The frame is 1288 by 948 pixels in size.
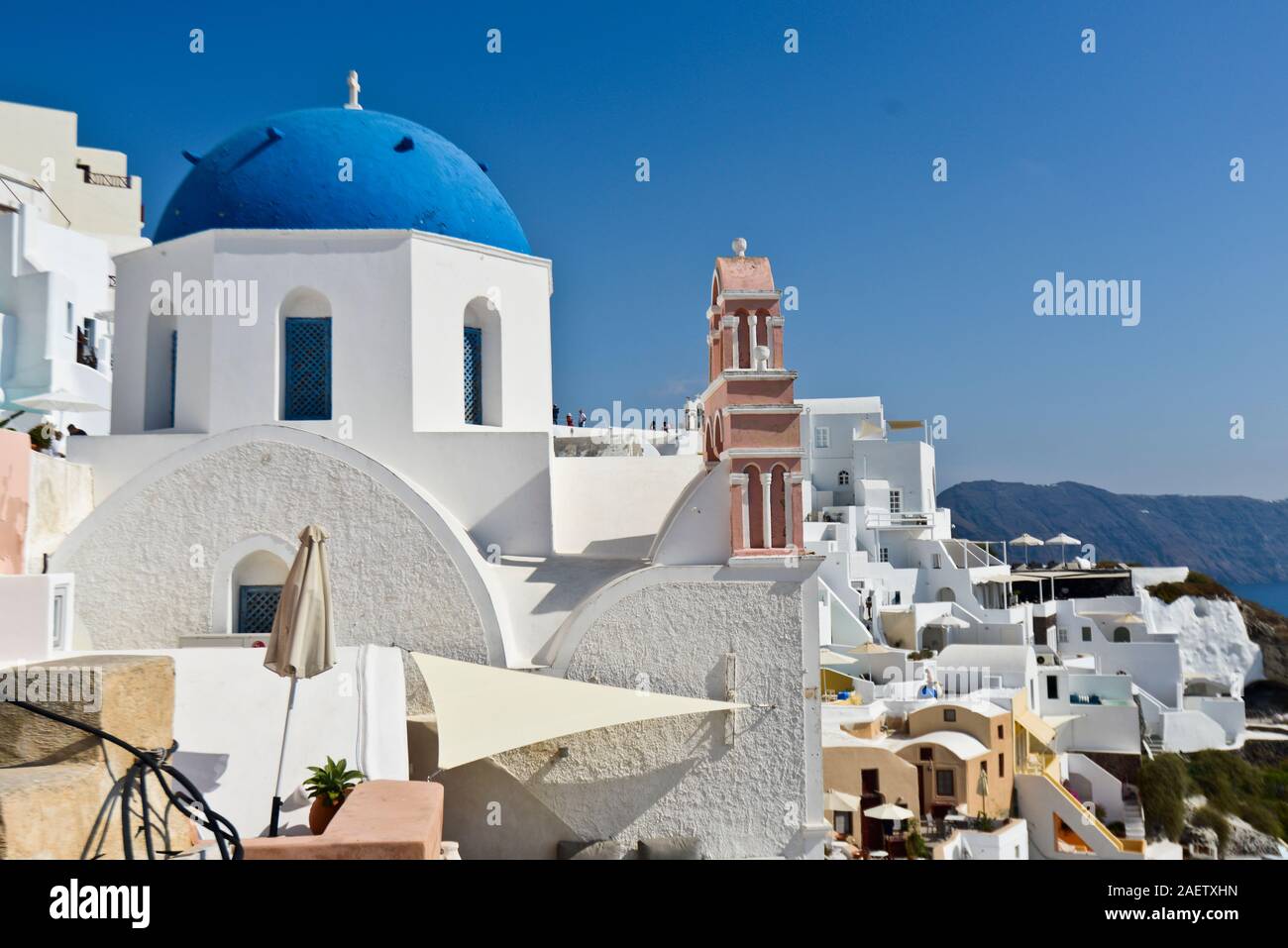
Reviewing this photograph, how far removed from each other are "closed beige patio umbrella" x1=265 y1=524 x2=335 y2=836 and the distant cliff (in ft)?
341

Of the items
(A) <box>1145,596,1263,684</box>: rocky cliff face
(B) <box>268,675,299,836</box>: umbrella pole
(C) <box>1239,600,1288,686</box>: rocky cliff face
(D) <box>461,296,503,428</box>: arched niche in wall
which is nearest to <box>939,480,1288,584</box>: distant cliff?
(C) <box>1239,600,1288,686</box>: rocky cliff face

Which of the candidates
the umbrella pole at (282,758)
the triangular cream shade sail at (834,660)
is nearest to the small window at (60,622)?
the umbrella pole at (282,758)

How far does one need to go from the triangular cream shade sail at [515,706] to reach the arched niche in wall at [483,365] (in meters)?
3.56

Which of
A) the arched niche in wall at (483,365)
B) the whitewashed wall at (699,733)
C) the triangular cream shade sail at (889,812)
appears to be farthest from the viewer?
the triangular cream shade sail at (889,812)

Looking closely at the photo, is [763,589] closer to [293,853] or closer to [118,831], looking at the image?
[293,853]

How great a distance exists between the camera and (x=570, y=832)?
365 inches

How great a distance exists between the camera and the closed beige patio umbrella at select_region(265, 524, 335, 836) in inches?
284

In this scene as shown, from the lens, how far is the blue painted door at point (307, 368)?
447 inches

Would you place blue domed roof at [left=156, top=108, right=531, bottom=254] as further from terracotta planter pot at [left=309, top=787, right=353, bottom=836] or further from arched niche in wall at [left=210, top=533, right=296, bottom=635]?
terracotta planter pot at [left=309, top=787, right=353, bottom=836]

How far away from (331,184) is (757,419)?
541 cm

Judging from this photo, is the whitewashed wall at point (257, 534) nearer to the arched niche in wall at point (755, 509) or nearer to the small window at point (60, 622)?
the arched niche in wall at point (755, 509)
